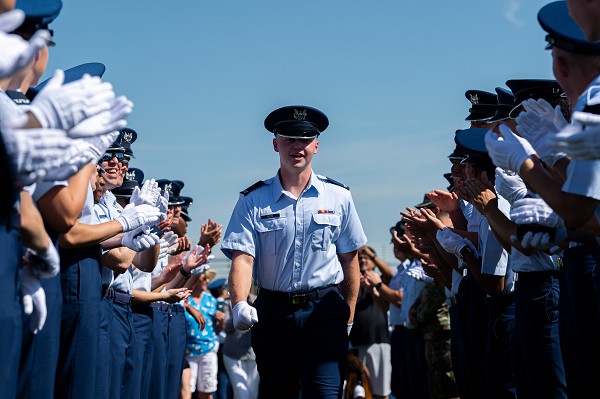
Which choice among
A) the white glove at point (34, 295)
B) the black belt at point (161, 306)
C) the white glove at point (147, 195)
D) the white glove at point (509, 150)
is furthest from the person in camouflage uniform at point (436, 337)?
the white glove at point (34, 295)

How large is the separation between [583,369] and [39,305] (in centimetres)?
259

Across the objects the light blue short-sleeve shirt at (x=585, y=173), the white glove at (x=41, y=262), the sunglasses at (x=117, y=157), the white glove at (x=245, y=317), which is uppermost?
the sunglasses at (x=117, y=157)

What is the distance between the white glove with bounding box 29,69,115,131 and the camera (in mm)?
3879

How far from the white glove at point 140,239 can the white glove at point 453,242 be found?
7.46ft

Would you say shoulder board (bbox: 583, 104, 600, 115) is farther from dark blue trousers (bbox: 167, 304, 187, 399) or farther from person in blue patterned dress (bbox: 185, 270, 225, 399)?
person in blue patterned dress (bbox: 185, 270, 225, 399)

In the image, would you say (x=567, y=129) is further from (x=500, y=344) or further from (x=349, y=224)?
(x=349, y=224)

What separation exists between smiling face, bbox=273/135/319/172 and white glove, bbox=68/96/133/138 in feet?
13.5

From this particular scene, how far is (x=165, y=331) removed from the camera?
1027cm

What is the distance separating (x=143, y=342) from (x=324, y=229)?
2.19 meters

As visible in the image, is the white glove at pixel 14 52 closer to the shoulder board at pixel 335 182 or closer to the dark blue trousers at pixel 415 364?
the shoulder board at pixel 335 182

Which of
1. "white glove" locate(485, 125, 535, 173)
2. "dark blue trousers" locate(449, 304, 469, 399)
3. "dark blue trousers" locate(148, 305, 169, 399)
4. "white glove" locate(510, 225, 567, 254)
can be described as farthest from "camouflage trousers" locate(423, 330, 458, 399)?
"white glove" locate(485, 125, 535, 173)

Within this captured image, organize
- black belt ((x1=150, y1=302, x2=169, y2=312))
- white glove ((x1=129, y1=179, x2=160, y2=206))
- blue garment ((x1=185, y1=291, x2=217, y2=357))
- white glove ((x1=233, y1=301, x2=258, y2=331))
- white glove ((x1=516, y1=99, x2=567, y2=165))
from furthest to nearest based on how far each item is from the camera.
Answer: blue garment ((x1=185, y1=291, x2=217, y2=357)), black belt ((x1=150, y1=302, x2=169, y2=312)), white glove ((x1=233, y1=301, x2=258, y2=331)), white glove ((x1=129, y1=179, x2=160, y2=206)), white glove ((x1=516, y1=99, x2=567, y2=165))

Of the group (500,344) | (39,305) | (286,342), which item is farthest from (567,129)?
(286,342)

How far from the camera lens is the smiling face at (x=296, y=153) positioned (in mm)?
8258
